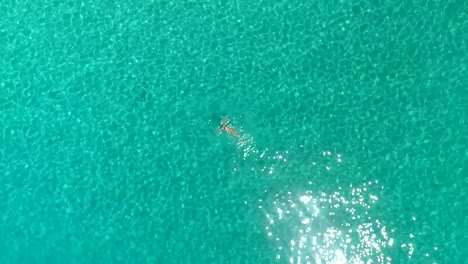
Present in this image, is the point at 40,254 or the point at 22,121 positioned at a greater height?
the point at 22,121

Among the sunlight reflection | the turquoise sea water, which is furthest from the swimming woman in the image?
the sunlight reflection

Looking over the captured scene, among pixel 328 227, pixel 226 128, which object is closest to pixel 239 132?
pixel 226 128

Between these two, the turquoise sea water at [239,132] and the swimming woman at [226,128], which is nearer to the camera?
the turquoise sea water at [239,132]

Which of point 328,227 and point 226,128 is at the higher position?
point 226,128

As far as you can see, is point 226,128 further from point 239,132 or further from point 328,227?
point 328,227

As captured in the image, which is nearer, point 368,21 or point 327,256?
point 327,256

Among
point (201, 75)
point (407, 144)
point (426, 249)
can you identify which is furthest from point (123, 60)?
point (426, 249)

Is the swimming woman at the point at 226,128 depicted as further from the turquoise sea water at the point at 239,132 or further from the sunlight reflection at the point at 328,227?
the sunlight reflection at the point at 328,227

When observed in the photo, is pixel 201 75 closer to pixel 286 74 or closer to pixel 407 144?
pixel 286 74

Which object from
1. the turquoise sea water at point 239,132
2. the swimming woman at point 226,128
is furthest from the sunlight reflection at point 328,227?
the swimming woman at point 226,128
